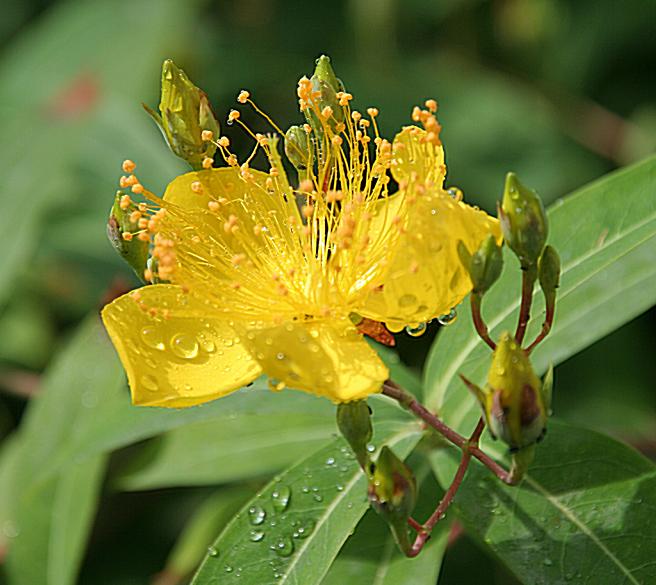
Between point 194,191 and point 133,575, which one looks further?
point 133,575

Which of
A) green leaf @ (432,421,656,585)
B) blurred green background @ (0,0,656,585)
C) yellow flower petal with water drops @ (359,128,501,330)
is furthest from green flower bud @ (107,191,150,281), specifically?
blurred green background @ (0,0,656,585)

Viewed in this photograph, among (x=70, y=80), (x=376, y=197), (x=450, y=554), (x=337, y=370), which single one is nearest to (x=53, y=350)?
(x=70, y=80)

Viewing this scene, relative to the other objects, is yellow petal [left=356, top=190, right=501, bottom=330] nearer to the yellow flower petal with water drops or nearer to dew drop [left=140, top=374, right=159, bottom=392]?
the yellow flower petal with water drops

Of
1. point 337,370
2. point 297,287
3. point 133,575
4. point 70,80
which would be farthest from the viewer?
point 70,80

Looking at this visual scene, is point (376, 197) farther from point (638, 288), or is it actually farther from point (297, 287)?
point (638, 288)

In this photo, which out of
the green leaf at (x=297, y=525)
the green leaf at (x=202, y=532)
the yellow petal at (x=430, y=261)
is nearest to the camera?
the yellow petal at (x=430, y=261)

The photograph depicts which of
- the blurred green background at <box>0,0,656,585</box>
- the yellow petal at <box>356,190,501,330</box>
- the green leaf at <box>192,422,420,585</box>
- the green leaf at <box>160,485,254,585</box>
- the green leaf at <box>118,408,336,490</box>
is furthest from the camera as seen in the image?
the blurred green background at <box>0,0,656,585</box>

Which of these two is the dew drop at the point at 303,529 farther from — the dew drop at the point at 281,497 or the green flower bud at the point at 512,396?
the green flower bud at the point at 512,396

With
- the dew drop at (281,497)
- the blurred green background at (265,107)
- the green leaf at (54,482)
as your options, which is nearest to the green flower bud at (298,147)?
the dew drop at (281,497)
